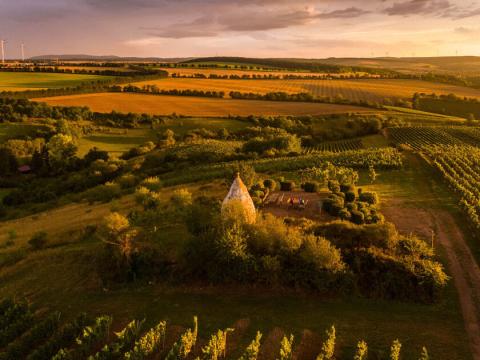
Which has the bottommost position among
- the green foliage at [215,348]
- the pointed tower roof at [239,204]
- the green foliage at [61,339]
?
the green foliage at [61,339]

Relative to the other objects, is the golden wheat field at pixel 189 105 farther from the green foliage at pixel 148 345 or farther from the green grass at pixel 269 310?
the green foliage at pixel 148 345

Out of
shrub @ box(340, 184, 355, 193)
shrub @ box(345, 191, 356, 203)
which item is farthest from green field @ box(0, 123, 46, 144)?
shrub @ box(345, 191, 356, 203)

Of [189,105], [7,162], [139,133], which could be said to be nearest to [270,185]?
[7,162]

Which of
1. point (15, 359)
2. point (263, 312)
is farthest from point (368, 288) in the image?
point (15, 359)

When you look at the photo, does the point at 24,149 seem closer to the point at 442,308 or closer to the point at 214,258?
the point at 214,258

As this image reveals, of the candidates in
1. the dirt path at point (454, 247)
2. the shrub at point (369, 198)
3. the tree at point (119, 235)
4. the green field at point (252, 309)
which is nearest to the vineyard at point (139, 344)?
the green field at point (252, 309)
